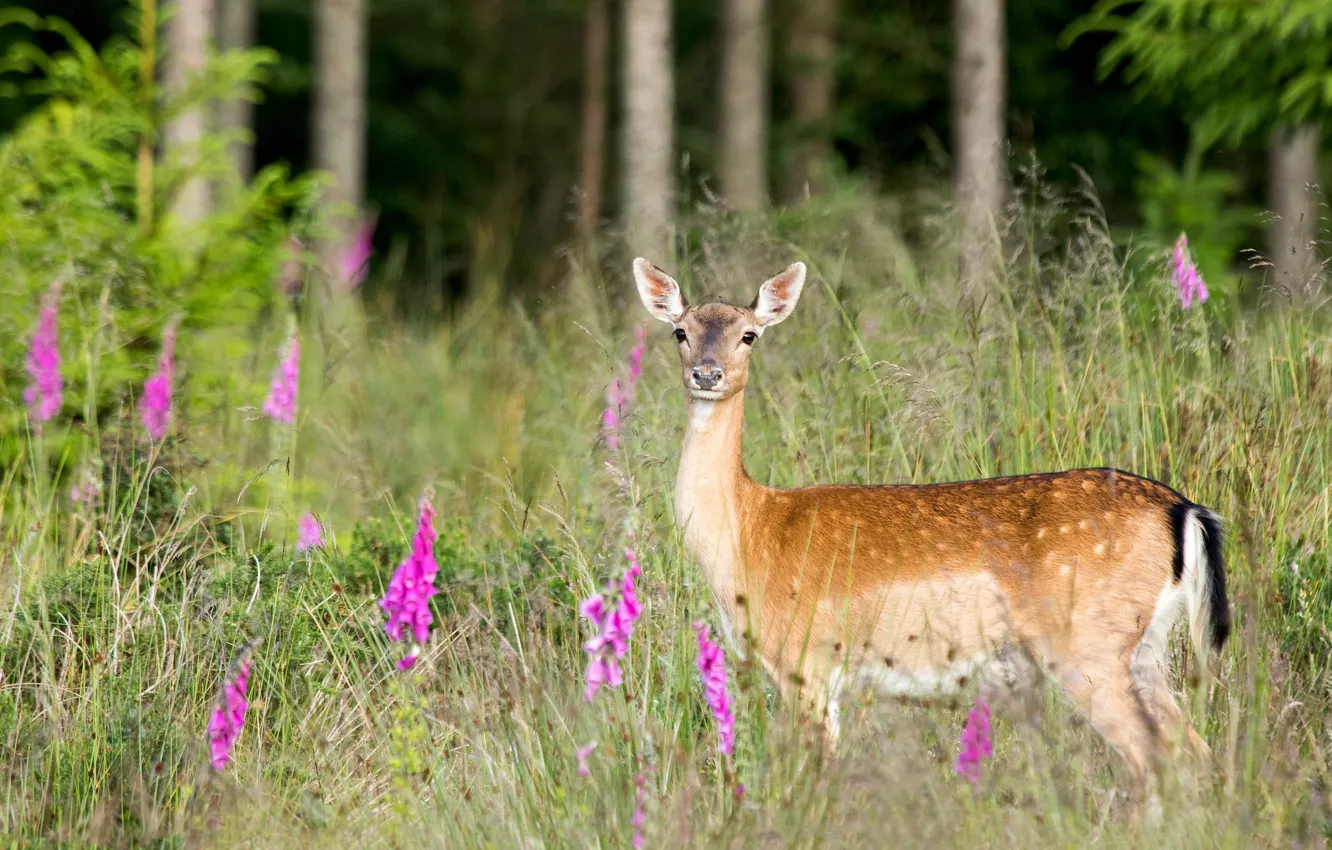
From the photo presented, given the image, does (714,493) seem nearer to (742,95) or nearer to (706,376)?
(706,376)

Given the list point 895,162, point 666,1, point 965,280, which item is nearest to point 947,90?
point 895,162

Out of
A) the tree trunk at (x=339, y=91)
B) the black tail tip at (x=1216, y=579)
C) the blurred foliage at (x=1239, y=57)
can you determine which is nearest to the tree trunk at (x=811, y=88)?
the tree trunk at (x=339, y=91)

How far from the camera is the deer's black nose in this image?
498 cm

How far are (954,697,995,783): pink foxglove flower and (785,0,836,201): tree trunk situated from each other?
12.3m

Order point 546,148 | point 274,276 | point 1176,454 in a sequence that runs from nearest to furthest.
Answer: point 1176,454
point 274,276
point 546,148

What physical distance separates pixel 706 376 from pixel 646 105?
26.2 ft

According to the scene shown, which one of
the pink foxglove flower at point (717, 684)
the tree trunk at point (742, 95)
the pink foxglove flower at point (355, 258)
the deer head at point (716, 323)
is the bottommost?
the pink foxglove flower at point (717, 684)

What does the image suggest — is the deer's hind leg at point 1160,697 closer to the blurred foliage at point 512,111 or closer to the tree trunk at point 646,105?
the tree trunk at point 646,105

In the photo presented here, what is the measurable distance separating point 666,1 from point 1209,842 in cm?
997

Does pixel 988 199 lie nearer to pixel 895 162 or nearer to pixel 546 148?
pixel 895 162

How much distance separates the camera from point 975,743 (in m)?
3.60

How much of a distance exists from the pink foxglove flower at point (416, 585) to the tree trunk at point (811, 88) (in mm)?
12201

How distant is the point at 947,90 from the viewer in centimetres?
1631

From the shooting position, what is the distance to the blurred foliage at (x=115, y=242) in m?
7.01
